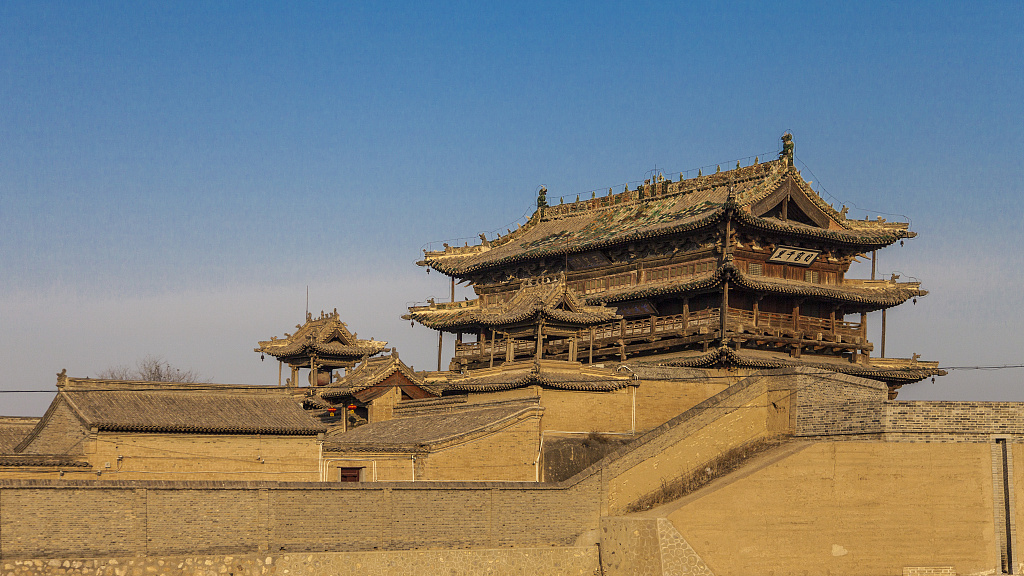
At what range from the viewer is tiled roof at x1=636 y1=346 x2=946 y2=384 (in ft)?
141

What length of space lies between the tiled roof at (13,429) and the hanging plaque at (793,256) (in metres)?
26.3

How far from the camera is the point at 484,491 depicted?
28984 mm

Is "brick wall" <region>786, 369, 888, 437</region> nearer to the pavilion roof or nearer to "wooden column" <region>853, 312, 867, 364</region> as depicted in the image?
the pavilion roof

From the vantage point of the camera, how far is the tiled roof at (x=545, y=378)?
37.2 m

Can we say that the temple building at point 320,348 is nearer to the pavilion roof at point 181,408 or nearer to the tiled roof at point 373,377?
the tiled roof at point 373,377

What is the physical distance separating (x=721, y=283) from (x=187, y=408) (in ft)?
62.5

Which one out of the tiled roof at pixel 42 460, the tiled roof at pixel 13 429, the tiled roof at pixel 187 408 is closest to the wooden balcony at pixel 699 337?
the tiled roof at pixel 187 408

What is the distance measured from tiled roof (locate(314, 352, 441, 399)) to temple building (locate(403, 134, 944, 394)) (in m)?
2.97

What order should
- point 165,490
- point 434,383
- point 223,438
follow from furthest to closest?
point 434,383 → point 223,438 → point 165,490

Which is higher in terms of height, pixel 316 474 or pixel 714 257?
pixel 714 257

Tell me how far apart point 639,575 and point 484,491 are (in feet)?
13.2

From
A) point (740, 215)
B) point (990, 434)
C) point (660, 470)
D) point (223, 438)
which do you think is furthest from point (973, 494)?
point (223, 438)

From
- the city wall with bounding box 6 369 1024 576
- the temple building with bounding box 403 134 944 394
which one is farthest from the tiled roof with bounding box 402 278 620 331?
the city wall with bounding box 6 369 1024 576

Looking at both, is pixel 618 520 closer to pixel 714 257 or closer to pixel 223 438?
pixel 223 438
